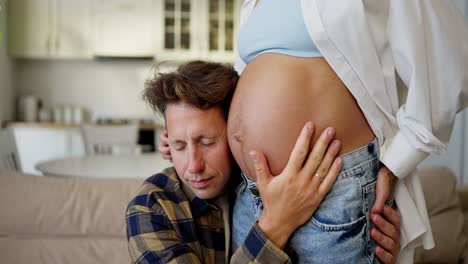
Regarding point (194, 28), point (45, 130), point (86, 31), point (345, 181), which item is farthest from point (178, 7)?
point (345, 181)

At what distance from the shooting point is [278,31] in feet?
3.09

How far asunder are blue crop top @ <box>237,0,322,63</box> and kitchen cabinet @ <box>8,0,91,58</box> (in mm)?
4141

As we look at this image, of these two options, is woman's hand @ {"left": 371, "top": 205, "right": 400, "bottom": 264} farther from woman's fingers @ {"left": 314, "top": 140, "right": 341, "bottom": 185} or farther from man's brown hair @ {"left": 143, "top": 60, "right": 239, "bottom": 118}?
man's brown hair @ {"left": 143, "top": 60, "right": 239, "bottom": 118}

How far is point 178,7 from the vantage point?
503cm

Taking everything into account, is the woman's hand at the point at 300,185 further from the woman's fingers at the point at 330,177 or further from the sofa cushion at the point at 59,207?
the sofa cushion at the point at 59,207

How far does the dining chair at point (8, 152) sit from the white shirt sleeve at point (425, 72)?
2.47 metres

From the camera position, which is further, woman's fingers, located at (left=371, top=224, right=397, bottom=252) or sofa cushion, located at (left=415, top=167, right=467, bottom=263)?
sofa cushion, located at (left=415, top=167, right=467, bottom=263)

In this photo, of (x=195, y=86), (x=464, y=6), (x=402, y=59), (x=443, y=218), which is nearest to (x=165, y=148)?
(x=195, y=86)

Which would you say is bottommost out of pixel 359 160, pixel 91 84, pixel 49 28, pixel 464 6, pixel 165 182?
pixel 91 84

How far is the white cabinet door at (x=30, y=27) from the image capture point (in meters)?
4.76

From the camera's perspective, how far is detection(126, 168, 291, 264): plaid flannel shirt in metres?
0.92

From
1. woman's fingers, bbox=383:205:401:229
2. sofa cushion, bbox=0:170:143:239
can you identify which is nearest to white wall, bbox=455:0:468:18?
sofa cushion, bbox=0:170:143:239

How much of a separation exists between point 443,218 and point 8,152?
229cm

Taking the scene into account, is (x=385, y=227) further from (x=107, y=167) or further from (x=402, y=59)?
(x=107, y=167)
